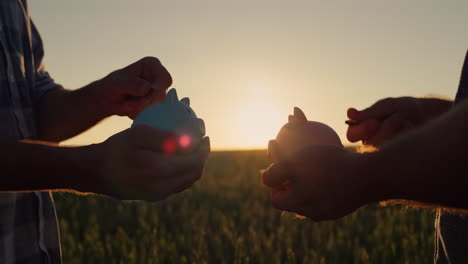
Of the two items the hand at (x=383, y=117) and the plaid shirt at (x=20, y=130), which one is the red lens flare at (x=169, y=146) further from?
the hand at (x=383, y=117)

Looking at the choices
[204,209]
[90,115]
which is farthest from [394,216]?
[90,115]

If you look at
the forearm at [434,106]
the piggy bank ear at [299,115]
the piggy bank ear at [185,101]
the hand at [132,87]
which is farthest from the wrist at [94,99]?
the forearm at [434,106]

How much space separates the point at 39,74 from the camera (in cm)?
259

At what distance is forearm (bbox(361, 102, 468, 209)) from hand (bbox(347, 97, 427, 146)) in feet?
2.32

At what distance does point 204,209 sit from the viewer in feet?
22.4

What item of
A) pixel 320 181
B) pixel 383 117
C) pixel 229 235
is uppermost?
pixel 383 117

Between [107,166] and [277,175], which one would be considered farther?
[277,175]

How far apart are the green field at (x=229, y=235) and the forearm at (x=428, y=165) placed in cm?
242

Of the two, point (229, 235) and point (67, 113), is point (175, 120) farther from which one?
point (229, 235)

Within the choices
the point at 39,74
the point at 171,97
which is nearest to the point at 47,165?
the point at 171,97

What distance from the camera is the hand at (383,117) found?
220 cm

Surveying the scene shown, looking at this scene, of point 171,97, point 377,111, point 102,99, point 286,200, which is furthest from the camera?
point 102,99

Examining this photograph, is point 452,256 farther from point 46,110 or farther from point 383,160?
point 46,110

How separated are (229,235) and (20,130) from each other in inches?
123
